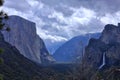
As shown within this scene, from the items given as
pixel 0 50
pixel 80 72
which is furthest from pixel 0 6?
pixel 80 72

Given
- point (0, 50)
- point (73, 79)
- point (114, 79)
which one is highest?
point (0, 50)

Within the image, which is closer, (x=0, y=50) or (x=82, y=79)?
(x=0, y=50)

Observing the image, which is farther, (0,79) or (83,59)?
Result: (83,59)

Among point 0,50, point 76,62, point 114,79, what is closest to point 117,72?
point 114,79

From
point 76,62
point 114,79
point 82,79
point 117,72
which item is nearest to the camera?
point 82,79

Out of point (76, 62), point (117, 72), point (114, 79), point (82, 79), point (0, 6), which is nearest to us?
point (0, 6)

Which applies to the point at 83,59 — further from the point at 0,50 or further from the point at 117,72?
the point at 117,72

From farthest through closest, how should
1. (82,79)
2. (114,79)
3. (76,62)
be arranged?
(114,79) → (76,62) → (82,79)

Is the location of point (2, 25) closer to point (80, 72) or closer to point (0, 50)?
point (0, 50)

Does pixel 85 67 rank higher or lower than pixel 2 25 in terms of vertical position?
lower
